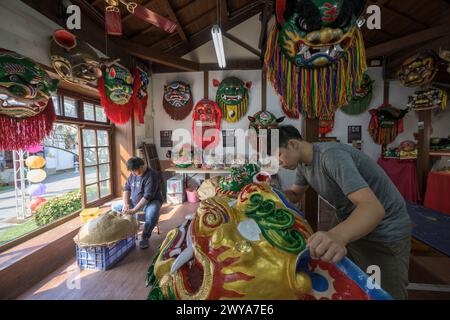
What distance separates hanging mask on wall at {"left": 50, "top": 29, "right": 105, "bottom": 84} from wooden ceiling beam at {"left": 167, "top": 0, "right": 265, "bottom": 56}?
2.85 meters

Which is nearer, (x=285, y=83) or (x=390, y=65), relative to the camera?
(x=285, y=83)

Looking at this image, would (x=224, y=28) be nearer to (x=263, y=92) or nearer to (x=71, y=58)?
(x=263, y=92)

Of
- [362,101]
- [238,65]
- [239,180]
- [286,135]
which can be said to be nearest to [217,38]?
[239,180]

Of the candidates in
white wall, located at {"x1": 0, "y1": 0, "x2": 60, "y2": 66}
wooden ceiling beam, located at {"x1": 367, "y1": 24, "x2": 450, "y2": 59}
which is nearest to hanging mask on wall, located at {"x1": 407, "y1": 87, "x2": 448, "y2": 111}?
wooden ceiling beam, located at {"x1": 367, "y1": 24, "x2": 450, "y2": 59}

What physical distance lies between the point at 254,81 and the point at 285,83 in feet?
12.1

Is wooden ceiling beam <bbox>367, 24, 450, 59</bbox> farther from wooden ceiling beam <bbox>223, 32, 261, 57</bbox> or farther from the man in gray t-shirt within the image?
the man in gray t-shirt

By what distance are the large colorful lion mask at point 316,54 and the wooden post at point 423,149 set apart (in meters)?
3.76

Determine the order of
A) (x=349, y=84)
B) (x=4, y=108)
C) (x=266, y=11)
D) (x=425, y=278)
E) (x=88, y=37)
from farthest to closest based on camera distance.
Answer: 1. (x=266, y=11)
2. (x=88, y=37)
3. (x=425, y=278)
4. (x=4, y=108)
5. (x=349, y=84)

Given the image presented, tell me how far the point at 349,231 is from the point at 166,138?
4.76 m

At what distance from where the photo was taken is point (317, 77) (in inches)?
53.3

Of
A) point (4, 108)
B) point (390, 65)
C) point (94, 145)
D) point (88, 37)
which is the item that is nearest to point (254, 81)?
point (390, 65)

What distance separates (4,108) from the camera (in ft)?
4.95

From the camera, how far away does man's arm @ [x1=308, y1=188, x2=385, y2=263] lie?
2.02 feet
